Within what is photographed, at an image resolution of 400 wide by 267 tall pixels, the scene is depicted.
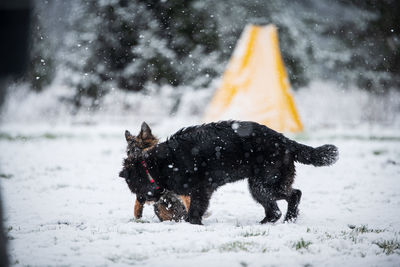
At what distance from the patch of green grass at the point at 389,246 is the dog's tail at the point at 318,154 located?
3.24ft

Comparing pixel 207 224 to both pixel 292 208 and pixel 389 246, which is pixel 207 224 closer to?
pixel 292 208

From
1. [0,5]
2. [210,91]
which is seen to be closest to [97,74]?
[210,91]

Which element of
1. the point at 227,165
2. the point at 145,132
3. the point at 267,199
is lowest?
the point at 267,199

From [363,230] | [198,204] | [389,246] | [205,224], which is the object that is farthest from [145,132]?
[389,246]

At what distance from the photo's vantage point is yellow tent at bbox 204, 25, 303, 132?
11.2 m

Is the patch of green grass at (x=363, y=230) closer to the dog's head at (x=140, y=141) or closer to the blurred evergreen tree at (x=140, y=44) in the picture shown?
the dog's head at (x=140, y=141)

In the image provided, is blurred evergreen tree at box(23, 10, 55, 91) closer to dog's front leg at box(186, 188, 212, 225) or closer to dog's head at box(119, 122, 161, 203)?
dog's head at box(119, 122, 161, 203)

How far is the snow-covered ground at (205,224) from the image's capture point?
2.99m

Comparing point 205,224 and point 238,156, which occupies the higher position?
point 238,156

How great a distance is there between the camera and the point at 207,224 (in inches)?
167

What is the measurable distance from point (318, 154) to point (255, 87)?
7.41 m

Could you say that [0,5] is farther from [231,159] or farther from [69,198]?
[69,198]

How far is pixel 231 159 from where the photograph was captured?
419 centimetres

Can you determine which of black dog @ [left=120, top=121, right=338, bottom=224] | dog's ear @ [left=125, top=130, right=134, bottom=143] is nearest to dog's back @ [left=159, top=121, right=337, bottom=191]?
black dog @ [left=120, top=121, right=338, bottom=224]
